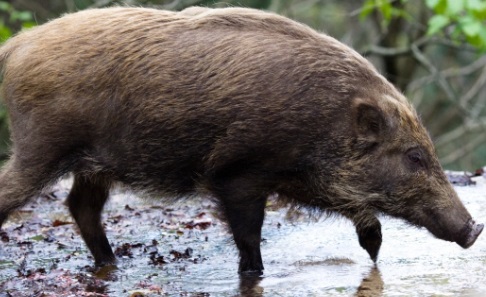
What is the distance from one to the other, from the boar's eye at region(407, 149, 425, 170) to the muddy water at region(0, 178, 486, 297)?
0.59 m

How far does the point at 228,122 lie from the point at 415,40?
37.6 ft

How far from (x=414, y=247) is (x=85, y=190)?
2.38 meters

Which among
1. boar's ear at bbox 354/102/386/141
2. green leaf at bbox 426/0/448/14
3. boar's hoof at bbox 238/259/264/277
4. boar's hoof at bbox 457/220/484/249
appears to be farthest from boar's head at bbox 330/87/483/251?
green leaf at bbox 426/0/448/14

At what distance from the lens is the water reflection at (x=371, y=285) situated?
505 cm

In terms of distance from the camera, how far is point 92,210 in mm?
6680

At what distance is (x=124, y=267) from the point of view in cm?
633

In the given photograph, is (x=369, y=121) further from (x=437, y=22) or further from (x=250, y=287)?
(x=437, y=22)

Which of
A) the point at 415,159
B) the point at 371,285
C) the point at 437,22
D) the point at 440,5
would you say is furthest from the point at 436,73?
the point at 371,285

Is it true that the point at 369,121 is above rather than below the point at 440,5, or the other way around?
above

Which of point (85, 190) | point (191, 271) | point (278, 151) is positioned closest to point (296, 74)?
point (278, 151)

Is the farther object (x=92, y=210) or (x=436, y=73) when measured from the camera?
(x=436, y=73)

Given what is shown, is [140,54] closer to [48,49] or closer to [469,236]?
[48,49]

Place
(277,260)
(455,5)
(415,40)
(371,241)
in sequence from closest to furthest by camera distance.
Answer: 1. (371,241)
2. (277,260)
3. (455,5)
4. (415,40)

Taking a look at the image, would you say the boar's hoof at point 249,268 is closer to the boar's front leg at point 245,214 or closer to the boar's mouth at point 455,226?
the boar's front leg at point 245,214
